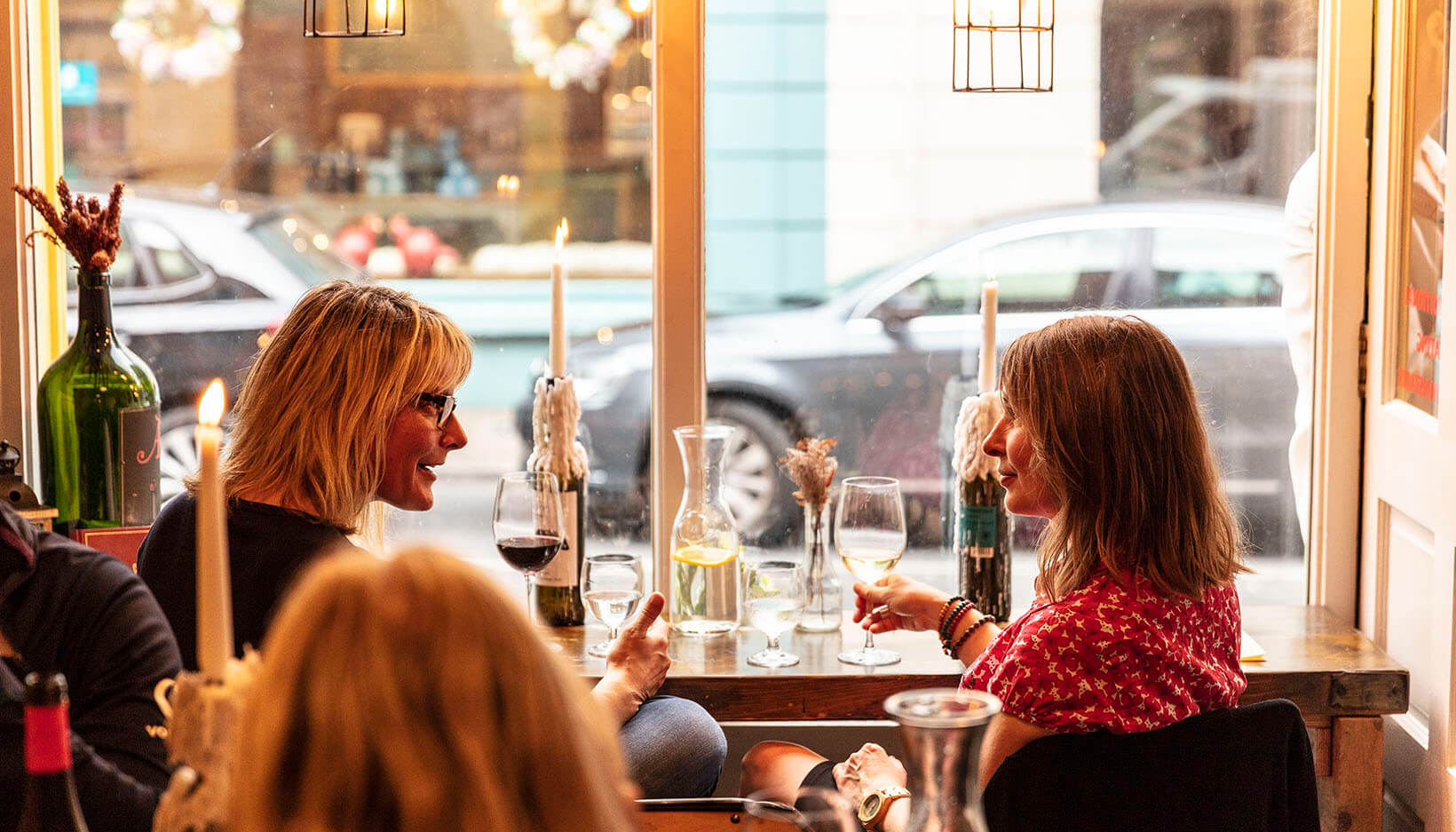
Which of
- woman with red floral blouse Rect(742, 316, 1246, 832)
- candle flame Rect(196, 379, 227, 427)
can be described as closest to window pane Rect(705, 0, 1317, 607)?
woman with red floral blouse Rect(742, 316, 1246, 832)

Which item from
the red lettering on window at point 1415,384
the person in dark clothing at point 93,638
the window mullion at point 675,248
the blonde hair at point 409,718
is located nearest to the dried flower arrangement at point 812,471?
the window mullion at point 675,248

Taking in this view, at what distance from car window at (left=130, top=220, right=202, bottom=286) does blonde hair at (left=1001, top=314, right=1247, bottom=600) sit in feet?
5.39

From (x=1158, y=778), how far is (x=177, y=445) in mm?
1920

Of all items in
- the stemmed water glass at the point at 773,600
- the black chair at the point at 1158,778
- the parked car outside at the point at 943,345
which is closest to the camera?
the black chair at the point at 1158,778

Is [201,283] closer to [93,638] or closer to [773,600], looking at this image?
[773,600]

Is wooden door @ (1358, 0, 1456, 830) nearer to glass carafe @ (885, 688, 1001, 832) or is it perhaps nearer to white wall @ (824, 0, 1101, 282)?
white wall @ (824, 0, 1101, 282)

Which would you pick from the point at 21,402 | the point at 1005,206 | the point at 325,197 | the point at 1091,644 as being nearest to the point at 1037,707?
the point at 1091,644

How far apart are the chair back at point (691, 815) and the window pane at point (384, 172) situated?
1.29m

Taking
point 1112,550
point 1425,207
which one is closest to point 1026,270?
point 1425,207

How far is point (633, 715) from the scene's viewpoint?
6.75 ft

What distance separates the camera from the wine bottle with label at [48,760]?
849mm

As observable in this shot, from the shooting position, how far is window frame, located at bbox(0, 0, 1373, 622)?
97.0 inches

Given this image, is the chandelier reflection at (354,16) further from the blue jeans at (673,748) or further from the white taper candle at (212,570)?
the white taper candle at (212,570)

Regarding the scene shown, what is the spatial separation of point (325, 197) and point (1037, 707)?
166cm
